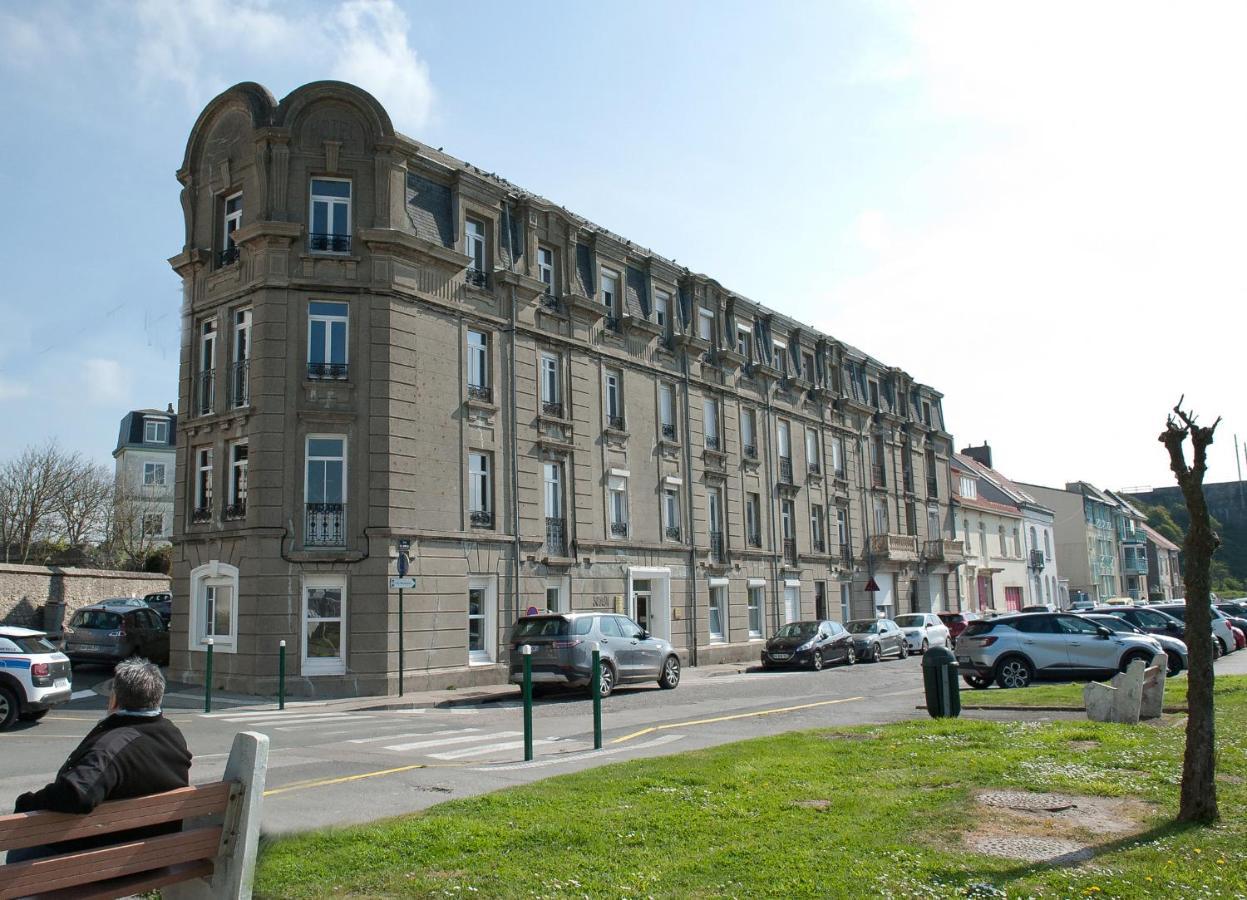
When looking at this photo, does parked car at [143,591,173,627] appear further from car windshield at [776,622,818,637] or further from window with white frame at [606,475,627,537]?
car windshield at [776,622,818,637]

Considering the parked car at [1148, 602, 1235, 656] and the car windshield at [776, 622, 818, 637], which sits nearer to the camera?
the car windshield at [776, 622, 818, 637]

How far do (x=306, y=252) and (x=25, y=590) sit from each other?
1521cm

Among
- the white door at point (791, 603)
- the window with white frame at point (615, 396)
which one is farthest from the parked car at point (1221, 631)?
the window with white frame at point (615, 396)

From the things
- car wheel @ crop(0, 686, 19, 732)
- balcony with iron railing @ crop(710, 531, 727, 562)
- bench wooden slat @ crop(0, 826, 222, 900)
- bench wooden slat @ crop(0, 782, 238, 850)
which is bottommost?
car wheel @ crop(0, 686, 19, 732)

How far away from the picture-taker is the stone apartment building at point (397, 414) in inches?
913

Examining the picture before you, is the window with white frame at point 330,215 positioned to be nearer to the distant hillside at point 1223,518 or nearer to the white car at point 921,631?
the white car at point 921,631

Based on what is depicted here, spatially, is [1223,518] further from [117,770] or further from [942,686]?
[117,770]

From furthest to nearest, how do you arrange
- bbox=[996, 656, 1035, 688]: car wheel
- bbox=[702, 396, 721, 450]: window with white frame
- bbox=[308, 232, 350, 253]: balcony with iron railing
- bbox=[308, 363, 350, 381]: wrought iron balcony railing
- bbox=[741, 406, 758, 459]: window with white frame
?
bbox=[741, 406, 758, 459]: window with white frame → bbox=[702, 396, 721, 450]: window with white frame → bbox=[308, 232, 350, 253]: balcony with iron railing → bbox=[308, 363, 350, 381]: wrought iron balcony railing → bbox=[996, 656, 1035, 688]: car wheel

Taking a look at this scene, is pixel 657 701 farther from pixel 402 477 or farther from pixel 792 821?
pixel 792 821

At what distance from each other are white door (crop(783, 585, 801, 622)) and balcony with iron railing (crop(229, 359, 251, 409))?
70.7ft

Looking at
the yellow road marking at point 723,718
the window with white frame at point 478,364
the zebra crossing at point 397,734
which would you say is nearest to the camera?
the zebra crossing at point 397,734

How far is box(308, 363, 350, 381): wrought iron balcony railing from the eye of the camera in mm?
23766

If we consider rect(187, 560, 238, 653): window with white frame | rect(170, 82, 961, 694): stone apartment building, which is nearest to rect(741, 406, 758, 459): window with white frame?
rect(170, 82, 961, 694): stone apartment building

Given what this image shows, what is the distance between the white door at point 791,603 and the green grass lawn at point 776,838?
28.2 metres
